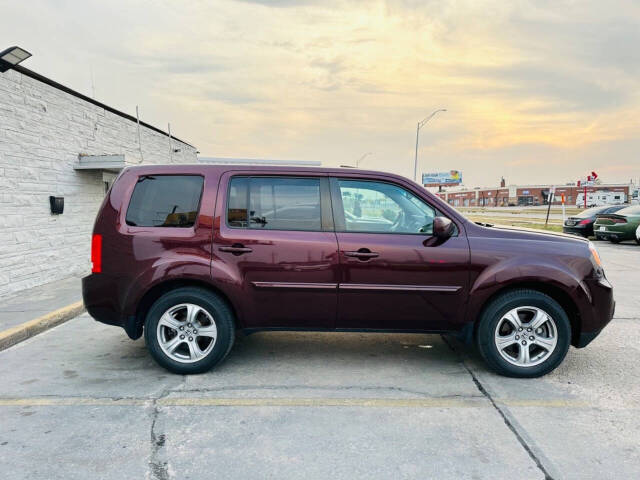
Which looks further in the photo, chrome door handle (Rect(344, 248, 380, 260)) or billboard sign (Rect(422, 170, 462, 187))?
billboard sign (Rect(422, 170, 462, 187))

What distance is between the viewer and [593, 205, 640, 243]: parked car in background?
52.2 feet

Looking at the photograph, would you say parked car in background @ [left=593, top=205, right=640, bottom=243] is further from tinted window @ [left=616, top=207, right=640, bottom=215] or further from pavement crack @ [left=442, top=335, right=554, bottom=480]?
pavement crack @ [left=442, top=335, right=554, bottom=480]

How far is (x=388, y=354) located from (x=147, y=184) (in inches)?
114

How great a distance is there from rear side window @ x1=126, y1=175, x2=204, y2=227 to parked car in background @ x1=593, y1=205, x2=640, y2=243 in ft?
54.7

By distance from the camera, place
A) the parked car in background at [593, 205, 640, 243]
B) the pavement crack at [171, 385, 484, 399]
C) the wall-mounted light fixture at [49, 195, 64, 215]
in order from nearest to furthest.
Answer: the pavement crack at [171, 385, 484, 399], the wall-mounted light fixture at [49, 195, 64, 215], the parked car in background at [593, 205, 640, 243]

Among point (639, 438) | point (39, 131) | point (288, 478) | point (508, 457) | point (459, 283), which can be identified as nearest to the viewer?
point (288, 478)

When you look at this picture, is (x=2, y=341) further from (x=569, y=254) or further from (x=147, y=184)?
(x=569, y=254)

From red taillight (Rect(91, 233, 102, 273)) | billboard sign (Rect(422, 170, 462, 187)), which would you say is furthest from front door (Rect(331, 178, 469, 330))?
billboard sign (Rect(422, 170, 462, 187))

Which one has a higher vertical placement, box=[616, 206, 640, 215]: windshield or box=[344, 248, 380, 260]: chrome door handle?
box=[344, 248, 380, 260]: chrome door handle

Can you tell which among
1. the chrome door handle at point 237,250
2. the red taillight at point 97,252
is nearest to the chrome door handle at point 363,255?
the chrome door handle at point 237,250

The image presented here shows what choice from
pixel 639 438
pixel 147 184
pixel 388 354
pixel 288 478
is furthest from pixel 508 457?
pixel 147 184

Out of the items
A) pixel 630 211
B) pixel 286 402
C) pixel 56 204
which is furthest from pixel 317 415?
pixel 630 211

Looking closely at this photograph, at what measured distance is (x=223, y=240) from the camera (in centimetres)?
402

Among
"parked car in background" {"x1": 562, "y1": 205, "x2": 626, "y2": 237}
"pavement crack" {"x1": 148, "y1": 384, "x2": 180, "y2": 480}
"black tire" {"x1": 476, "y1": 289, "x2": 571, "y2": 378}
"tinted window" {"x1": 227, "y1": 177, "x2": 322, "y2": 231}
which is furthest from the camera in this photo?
"parked car in background" {"x1": 562, "y1": 205, "x2": 626, "y2": 237}
